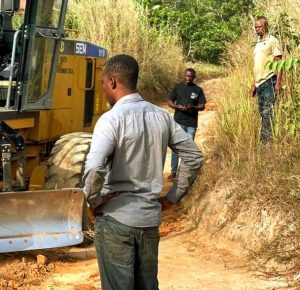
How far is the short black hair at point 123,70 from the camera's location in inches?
131

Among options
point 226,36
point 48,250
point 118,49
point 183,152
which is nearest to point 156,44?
point 118,49

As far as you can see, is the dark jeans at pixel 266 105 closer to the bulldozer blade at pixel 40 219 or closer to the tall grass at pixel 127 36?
the bulldozer blade at pixel 40 219

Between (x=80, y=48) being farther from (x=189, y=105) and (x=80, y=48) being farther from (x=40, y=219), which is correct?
(x=40, y=219)

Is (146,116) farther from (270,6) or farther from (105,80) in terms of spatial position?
(270,6)

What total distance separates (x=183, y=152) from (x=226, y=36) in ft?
53.8

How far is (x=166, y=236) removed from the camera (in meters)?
6.79

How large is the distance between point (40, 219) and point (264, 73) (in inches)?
130

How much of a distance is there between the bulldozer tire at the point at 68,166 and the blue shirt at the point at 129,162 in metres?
3.02

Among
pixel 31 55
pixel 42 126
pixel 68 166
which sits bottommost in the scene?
pixel 68 166

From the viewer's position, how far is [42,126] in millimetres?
6914

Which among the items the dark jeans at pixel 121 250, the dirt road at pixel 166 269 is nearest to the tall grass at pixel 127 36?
the dirt road at pixel 166 269

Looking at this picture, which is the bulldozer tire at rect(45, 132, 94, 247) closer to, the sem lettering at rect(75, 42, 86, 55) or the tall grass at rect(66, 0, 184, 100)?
the sem lettering at rect(75, 42, 86, 55)

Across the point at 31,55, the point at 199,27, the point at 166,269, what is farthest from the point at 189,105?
the point at 199,27

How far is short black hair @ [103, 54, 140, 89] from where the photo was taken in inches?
131
